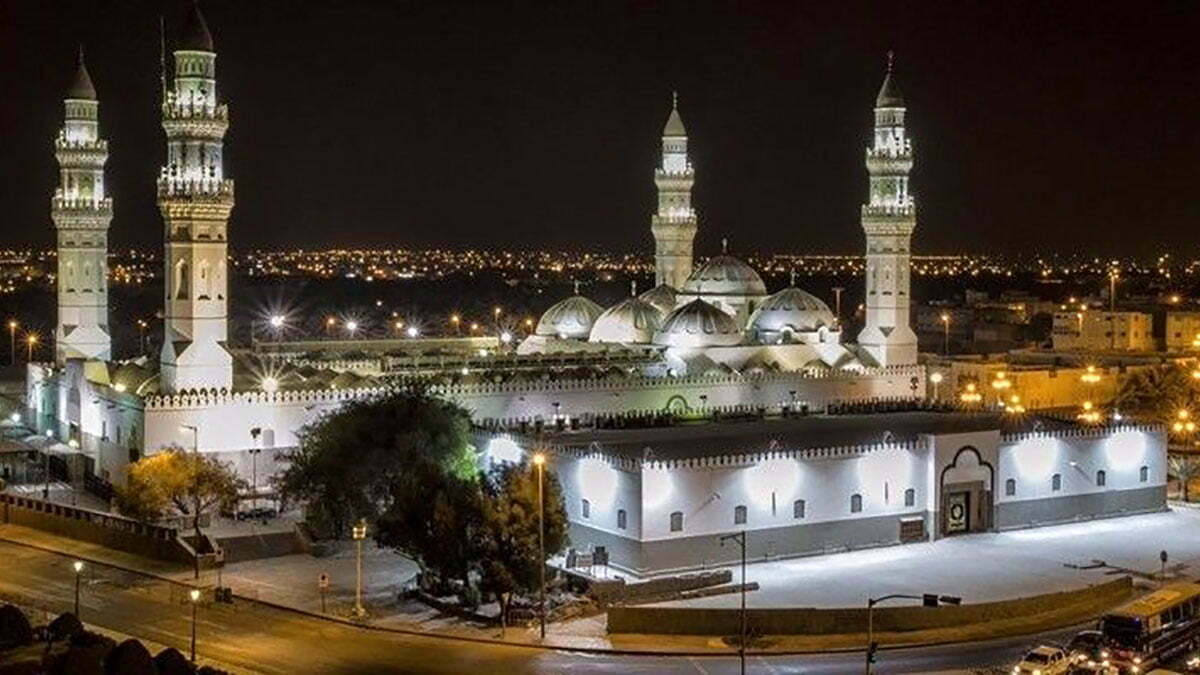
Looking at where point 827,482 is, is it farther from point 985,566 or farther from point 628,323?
point 628,323

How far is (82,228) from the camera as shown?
62125mm

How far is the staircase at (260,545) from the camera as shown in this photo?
43500 mm

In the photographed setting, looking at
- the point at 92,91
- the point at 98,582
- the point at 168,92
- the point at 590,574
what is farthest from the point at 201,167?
the point at 590,574

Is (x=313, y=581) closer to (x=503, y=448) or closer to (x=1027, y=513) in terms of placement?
(x=503, y=448)

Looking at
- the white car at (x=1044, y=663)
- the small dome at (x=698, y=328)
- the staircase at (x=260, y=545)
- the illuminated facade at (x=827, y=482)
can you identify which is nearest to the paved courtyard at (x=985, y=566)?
the illuminated facade at (x=827, y=482)

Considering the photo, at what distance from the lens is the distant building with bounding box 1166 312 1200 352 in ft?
342

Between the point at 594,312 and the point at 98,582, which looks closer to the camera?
the point at 98,582

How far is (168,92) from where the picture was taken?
53.2 m

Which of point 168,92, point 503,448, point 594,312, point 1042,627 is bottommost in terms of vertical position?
point 1042,627

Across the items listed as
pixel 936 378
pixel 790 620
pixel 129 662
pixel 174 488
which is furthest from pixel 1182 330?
pixel 129 662

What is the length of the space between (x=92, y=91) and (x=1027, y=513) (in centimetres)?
3943

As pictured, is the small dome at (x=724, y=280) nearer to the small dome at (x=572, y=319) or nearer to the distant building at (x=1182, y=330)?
the small dome at (x=572, y=319)

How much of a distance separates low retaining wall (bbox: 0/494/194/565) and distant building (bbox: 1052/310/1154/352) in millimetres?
72082

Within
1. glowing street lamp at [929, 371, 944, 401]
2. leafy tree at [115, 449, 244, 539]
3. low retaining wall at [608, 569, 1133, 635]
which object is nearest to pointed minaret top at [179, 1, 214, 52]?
leafy tree at [115, 449, 244, 539]
